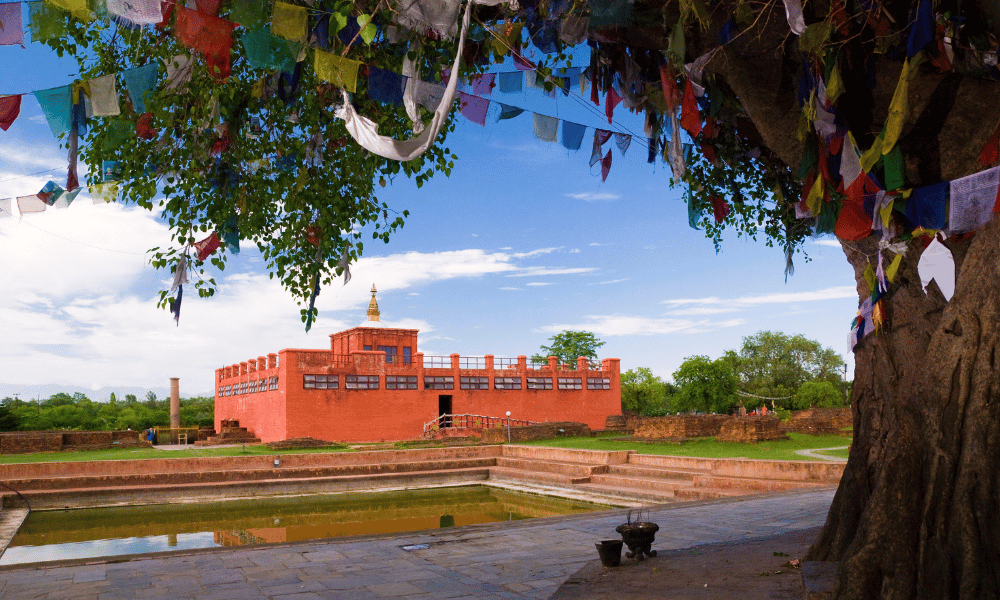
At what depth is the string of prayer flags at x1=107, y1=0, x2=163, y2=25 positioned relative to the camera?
13.3 feet

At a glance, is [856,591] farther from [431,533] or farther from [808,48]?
Answer: [431,533]

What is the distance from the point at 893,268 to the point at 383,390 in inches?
1046

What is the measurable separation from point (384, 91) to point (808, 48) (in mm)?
2880

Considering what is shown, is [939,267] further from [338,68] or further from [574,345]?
[574,345]

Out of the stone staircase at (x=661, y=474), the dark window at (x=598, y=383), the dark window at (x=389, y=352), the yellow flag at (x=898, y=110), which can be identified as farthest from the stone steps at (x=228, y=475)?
the dark window at (x=598, y=383)

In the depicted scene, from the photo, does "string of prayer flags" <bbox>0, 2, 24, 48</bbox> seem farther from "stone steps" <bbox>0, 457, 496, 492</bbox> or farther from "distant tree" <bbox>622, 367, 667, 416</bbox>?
"distant tree" <bbox>622, 367, 667, 416</bbox>

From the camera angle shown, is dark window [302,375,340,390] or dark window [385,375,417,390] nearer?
dark window [302,375,340,390]

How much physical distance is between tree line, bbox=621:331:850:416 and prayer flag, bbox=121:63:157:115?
100 ft

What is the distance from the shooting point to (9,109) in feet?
16.3

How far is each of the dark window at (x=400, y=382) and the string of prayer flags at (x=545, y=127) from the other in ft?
82.1

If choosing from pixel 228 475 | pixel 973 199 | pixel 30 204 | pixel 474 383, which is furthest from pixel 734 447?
pixel 474 383

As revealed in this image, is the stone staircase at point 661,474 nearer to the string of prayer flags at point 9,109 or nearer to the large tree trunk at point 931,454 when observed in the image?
the large tree trunk at point 931,454

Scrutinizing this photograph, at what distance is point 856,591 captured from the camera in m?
3.93

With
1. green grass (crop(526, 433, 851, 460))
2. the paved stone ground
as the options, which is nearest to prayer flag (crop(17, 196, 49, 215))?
the paved stone ground
